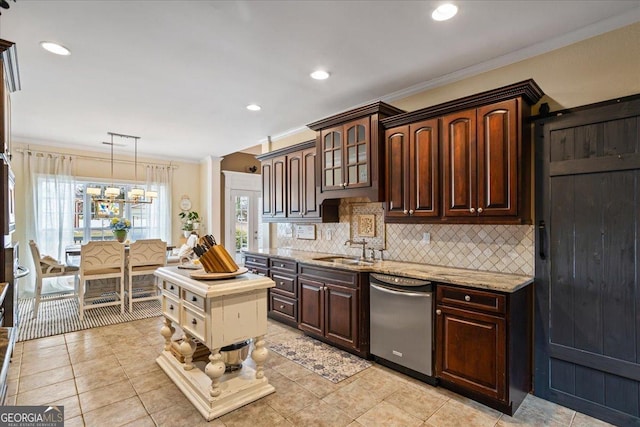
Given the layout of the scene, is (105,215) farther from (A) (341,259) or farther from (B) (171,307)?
(A) (341,259)

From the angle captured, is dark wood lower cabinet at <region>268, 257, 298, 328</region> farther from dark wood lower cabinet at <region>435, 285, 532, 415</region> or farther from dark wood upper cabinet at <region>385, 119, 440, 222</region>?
dark wood lower cabinet at <region>435, 285, 532, 415</region>

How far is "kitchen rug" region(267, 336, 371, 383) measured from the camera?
2873 mm

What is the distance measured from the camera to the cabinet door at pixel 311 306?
→ 348cm

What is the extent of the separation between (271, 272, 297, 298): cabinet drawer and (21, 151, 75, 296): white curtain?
14.2 feet

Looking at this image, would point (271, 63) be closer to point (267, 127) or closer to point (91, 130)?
point (267, 127)

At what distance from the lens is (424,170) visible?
294 centimetres

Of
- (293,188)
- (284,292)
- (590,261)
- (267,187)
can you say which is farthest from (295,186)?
(590,261)

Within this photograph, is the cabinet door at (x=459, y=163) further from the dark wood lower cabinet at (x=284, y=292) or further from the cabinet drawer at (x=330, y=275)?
the dark wood lower cabinet at (x=284, y=292)

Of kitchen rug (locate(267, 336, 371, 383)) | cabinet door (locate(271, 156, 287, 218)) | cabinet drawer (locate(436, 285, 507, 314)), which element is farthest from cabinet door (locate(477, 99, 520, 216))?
cabinet door (locate(271, 156, 287, 218))

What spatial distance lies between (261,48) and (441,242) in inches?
93.8

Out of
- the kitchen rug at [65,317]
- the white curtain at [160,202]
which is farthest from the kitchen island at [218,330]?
the white curtain at [160,202]

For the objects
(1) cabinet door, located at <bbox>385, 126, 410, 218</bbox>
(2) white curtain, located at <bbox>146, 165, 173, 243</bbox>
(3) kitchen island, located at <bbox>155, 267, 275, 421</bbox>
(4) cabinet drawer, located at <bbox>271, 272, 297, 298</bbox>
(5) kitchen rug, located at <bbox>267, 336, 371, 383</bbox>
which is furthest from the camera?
(2) white curtain, located at <bbox>146, 165, 173, 243</bbox>

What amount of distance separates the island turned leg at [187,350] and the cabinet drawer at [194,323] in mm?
184

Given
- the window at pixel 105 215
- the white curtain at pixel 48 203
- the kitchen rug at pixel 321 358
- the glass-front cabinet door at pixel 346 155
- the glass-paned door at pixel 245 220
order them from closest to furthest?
the kitchen rug at pixel 321 358 < the glass-front cabinet door at pixel 346 155 < the white curtain at pixel 48 203 < the window at pixel 105 215 < the glass-paned door at pixel 245 220
